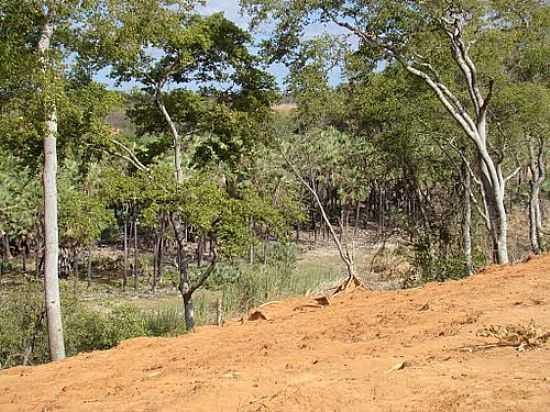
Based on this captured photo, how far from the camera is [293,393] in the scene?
4.98 metres

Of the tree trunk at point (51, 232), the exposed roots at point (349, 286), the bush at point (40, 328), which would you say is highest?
the tree trunk at point (51, 232)

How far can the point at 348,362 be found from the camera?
6074 millimetres

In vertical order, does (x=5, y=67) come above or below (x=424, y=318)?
above

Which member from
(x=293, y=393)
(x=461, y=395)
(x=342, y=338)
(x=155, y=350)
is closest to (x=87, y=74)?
(x=155, y=350)

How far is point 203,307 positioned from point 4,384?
14.5 metres

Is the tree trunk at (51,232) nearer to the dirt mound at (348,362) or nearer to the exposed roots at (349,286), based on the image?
the dirt mound at (348,362)

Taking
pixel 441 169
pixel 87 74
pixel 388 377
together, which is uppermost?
pixel 87 74

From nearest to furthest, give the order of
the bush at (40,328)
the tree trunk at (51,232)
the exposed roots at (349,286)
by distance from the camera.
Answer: the tree trunk at (51,232), the exposed roots at (349,286), the bush at (40,328)

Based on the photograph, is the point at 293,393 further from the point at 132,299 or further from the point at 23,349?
the point at 132,299

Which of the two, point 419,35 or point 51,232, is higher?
point 419,35

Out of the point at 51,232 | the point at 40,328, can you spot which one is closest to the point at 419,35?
the point at 51,232

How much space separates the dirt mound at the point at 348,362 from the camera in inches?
186

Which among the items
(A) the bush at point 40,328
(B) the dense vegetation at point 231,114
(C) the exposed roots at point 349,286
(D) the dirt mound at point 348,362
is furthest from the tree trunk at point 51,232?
(A) the bush at point 40,328

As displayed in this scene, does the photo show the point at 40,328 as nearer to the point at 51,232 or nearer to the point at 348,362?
the point at 51,232
